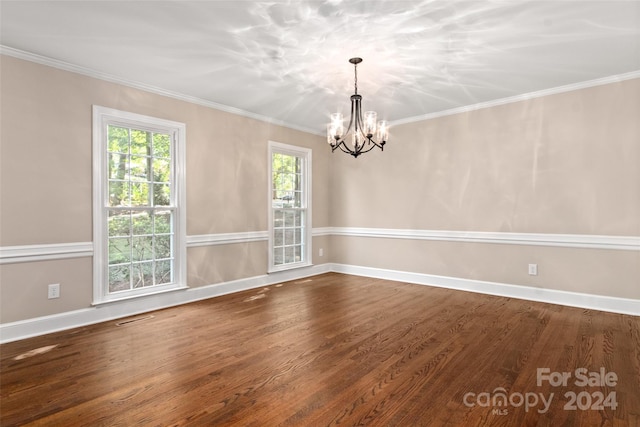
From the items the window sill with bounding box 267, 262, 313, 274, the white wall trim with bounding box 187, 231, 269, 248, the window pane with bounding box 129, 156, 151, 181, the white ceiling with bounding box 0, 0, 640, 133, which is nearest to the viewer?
Result: the white ceiling with bounding box 0, 0, 640, 133

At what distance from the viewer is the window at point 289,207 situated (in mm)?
5434

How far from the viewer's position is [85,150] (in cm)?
350

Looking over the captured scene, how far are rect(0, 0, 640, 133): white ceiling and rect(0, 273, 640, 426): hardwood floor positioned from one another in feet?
8.45

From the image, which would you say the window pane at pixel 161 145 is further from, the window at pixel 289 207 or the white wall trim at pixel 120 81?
the window at pixel 289 207

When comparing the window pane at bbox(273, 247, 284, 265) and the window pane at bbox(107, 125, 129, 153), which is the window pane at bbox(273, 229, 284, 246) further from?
the window pane at bbox(107, 125, 129, 153)

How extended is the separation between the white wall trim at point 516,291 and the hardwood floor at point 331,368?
17cm

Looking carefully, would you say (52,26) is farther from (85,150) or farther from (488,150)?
(488,150)

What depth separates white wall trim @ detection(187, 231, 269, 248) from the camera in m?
4.41

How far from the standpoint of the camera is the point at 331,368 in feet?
8.16

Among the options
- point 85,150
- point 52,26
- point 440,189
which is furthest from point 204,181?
point 440,189

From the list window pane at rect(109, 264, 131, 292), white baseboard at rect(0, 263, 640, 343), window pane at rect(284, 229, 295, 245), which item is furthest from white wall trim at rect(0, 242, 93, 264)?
window pane at rect(284, 229, 295, 245)

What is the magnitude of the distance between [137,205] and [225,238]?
1208 millimetres

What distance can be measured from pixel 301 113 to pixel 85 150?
2744 mm

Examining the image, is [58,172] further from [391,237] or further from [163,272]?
[391,237]
